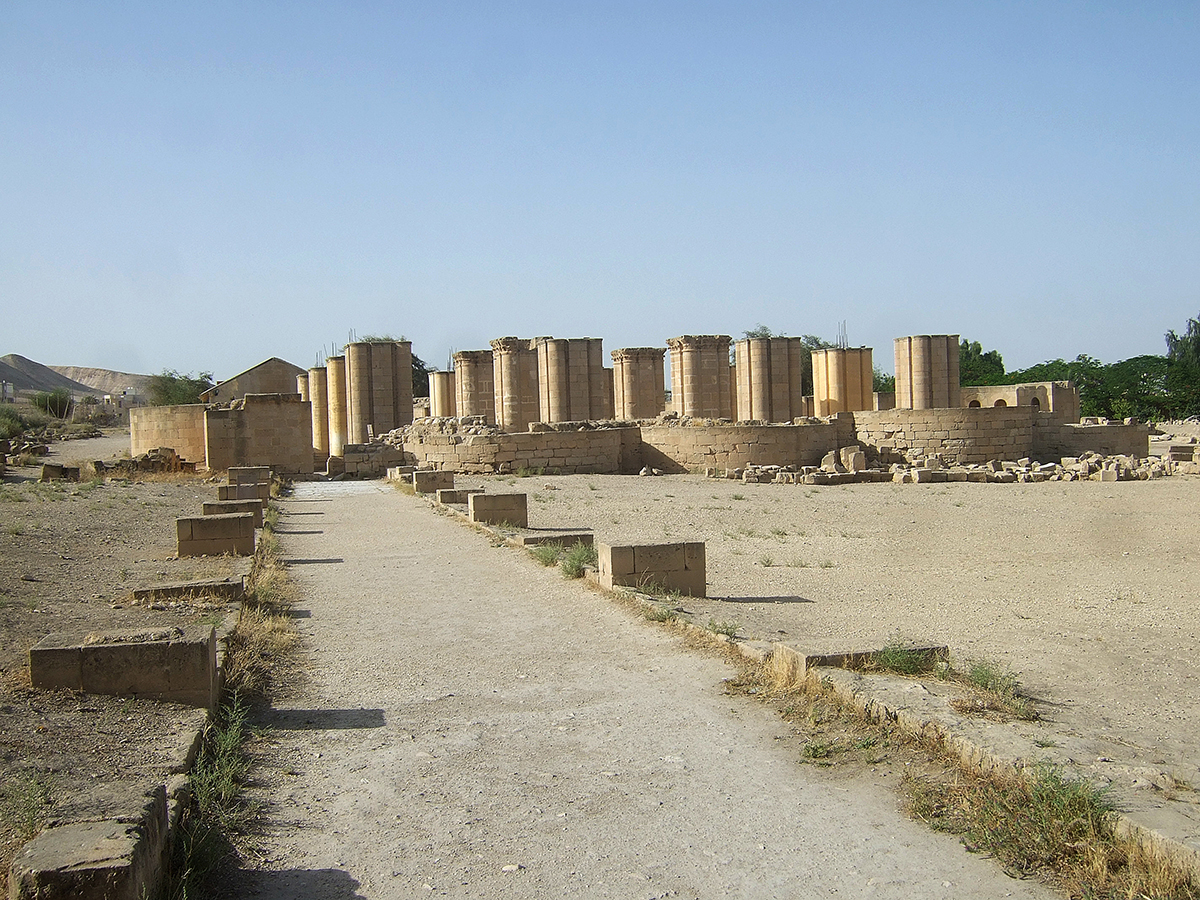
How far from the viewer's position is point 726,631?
24.0 ft

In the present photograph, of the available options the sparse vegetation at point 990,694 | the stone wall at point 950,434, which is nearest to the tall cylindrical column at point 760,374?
the stone wall at point 950,434

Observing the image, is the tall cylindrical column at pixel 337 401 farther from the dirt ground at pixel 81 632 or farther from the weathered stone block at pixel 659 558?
the weathered stone block at pixel 659 558

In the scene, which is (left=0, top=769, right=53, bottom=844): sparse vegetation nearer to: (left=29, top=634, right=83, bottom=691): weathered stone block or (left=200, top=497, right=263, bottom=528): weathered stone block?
(left=29, top=634, right=83, bottom=691): weathered stone block

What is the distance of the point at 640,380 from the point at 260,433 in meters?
13.3

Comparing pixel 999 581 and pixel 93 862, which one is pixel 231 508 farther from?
pixel 93 862

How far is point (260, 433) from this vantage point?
91.2 feet

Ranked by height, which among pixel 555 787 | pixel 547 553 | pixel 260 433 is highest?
pixel 260 433

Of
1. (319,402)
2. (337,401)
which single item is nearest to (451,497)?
(337,401)

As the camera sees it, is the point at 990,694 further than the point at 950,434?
No

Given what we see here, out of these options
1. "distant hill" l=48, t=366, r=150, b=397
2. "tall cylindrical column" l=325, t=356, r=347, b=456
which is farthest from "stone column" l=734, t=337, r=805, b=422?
"distant hill" l=48, t=366, r=150, b=397

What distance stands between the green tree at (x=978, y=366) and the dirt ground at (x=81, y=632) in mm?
60407

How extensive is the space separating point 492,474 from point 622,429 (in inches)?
165

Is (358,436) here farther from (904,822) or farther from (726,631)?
(904,822)

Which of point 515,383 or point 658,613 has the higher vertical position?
point 515,383
